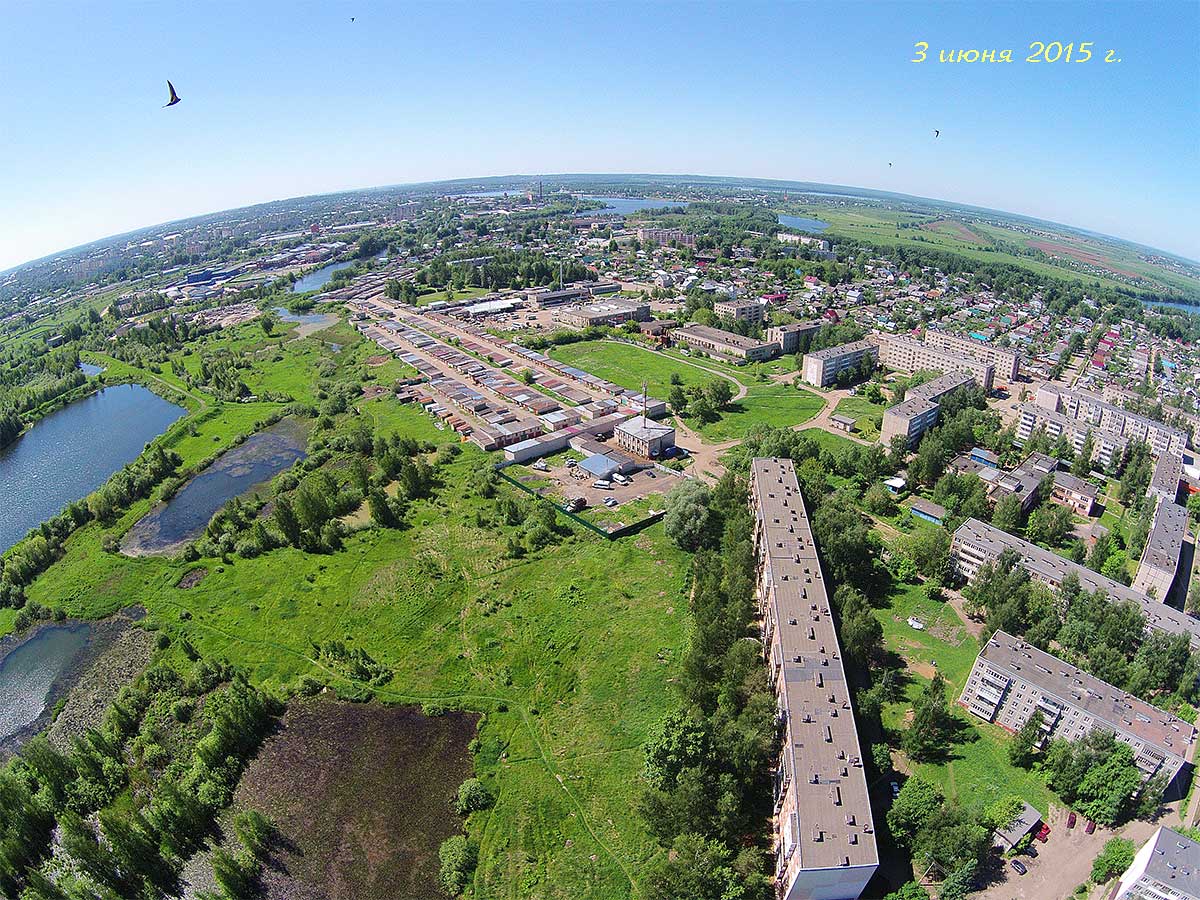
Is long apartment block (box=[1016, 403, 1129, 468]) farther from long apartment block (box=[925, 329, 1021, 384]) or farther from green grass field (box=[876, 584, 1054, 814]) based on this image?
green grass field (box=[876, 584, 1054, 814])

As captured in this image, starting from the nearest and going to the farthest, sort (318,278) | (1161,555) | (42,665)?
(42,665)
(1161,555)
(318,278)

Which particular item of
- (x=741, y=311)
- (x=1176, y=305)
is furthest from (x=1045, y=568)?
(x=1176, y=305)

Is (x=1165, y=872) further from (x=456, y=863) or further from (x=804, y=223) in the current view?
(x=804, y=223)

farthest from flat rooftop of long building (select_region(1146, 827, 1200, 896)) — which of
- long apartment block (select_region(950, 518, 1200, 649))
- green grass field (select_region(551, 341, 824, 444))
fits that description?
green grass field (select_region(551, 341, 824, 444))

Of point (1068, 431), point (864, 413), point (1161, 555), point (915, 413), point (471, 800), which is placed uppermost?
point (915, 413)

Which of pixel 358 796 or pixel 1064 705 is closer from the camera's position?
pixel 358 796

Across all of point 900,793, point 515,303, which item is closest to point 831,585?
point 900,793
